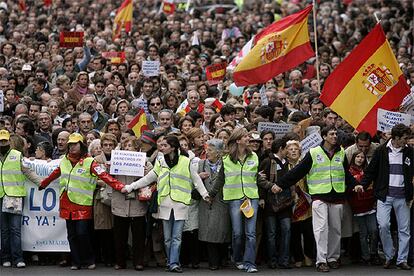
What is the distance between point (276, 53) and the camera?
21062 mm

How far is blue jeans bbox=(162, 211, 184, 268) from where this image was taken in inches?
646

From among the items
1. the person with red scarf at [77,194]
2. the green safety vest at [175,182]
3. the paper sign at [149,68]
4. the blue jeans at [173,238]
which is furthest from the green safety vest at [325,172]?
the paper sign at [149,68]

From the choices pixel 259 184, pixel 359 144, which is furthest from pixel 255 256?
pixel 359 144

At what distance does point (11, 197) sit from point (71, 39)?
947 cm

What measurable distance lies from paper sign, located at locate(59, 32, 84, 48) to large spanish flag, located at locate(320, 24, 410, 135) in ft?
28.7

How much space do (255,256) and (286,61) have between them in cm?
520

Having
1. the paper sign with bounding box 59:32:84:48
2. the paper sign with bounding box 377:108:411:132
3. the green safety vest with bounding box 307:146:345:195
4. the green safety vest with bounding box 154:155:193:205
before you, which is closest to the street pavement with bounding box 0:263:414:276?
the green safety vest with bounding box 154:155:193:205

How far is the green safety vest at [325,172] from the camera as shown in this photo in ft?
54.8

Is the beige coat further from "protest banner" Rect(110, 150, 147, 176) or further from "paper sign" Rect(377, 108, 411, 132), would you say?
"paper sign" Rect(377, 108, 411, 132)

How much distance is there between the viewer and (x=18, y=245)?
1672 centimetres

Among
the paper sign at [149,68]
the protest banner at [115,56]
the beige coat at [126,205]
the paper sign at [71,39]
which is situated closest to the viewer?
the beige coat at [126,205]

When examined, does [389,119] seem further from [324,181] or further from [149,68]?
[149,68]

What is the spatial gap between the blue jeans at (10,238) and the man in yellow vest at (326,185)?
3.47 metres

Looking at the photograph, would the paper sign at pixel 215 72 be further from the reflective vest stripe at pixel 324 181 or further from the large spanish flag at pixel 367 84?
the reflective vest stripe at pixel 324 181
